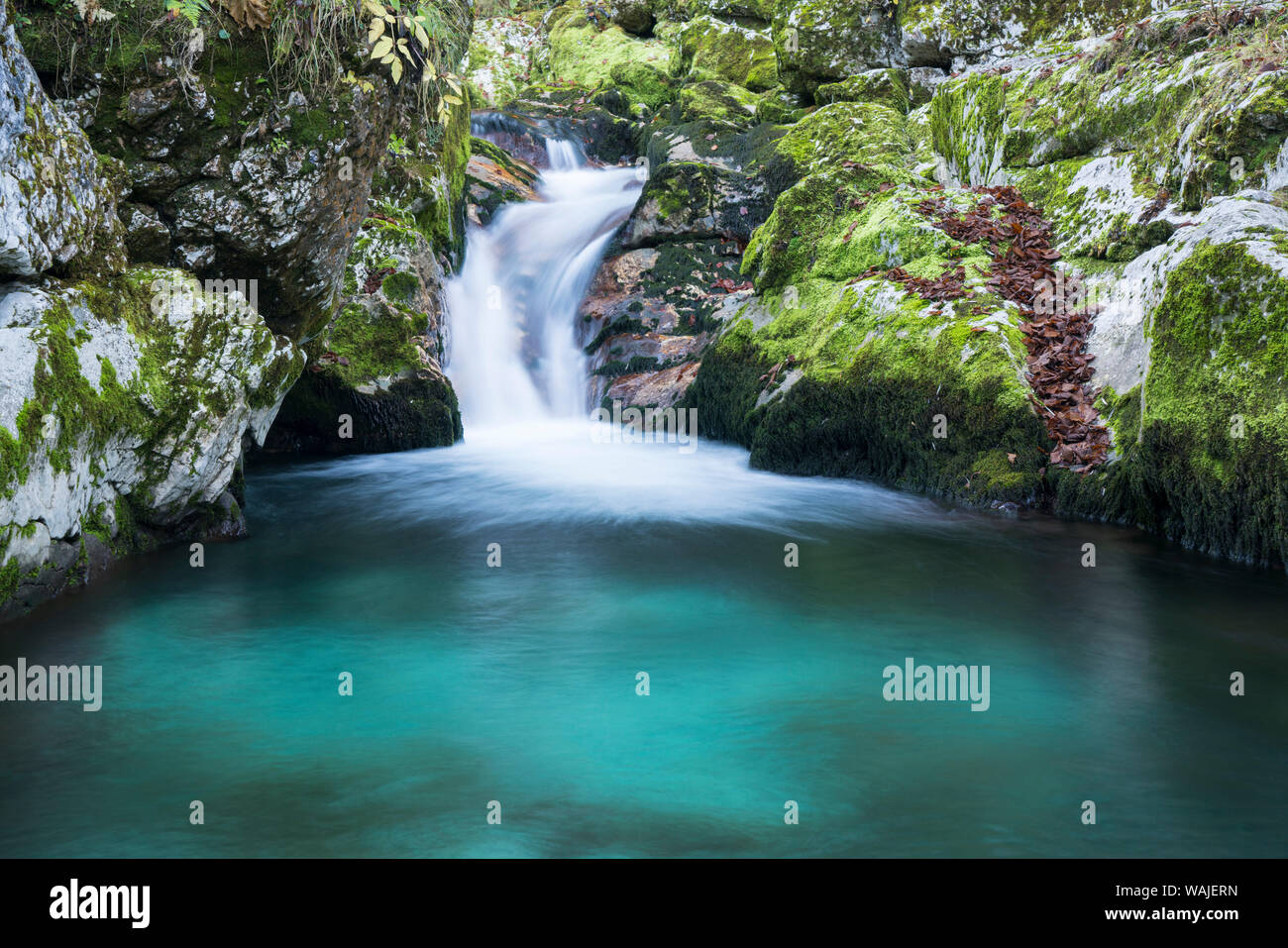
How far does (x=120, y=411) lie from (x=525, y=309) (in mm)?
9435

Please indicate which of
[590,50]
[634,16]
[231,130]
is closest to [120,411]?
[231,130]

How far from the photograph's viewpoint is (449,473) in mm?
10258

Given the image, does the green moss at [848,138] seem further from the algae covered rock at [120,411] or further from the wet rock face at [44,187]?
the wet rock face at [44,187]

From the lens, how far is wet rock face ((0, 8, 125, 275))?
5168 millimetres

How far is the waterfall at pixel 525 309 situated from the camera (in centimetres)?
1383

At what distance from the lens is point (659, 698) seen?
15.0ft

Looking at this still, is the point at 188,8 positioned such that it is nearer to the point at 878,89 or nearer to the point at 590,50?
the point at 878,89

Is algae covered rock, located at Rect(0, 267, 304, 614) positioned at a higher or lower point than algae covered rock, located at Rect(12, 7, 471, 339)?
lower

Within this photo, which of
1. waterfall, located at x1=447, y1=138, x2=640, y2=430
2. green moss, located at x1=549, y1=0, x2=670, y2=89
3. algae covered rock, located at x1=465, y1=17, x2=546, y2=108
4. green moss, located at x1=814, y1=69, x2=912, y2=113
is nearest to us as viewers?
waterfall, located at x1=447, y1=138, x2=640, y2=430

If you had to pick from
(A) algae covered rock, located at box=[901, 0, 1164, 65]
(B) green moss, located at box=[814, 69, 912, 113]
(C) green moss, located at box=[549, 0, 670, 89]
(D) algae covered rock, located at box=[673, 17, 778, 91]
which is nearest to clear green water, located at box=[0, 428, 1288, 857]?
(A) algae covered rock, located at box=[901, 0, 1164, 65]

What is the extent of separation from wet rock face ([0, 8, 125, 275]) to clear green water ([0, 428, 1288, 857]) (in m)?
2.10

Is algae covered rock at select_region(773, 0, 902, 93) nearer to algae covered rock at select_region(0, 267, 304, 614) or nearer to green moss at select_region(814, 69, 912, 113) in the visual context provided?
green moss at select_region(814, 69, 912, 113)
